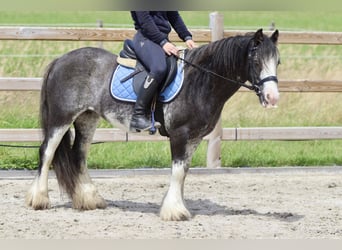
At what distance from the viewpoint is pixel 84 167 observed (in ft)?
22.4

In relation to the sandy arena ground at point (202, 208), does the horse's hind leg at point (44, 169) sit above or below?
above

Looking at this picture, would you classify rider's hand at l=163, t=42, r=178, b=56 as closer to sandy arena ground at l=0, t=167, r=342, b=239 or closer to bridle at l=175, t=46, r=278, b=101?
bridle at l=175, t=46, r=278, b=101

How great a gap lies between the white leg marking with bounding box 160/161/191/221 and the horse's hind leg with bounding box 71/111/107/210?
75cm

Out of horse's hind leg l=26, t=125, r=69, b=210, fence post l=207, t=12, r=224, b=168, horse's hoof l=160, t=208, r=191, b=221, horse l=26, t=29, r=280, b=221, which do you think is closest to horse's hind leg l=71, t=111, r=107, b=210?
horse l=26, t=29, r=280, b=221

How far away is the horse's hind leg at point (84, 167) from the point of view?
669 centimetres

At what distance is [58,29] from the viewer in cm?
820

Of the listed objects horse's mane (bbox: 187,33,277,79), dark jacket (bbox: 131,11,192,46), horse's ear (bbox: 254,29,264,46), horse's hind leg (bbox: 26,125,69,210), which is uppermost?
dark jacket (bbox: 131,11,192,46)

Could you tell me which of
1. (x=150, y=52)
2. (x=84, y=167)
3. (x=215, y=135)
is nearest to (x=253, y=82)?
(x=150, y=52)

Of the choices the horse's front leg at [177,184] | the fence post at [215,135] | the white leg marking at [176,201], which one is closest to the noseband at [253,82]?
the horse's front leg at [177,184]

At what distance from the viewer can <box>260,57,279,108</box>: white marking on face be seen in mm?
5695

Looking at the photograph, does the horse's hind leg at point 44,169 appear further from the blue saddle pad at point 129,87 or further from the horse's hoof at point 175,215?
the horse's hoof at point 175,215

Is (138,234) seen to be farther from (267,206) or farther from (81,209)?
(267,206)

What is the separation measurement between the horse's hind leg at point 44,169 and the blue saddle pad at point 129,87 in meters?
0.61

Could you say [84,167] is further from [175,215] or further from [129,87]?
[175,215]
